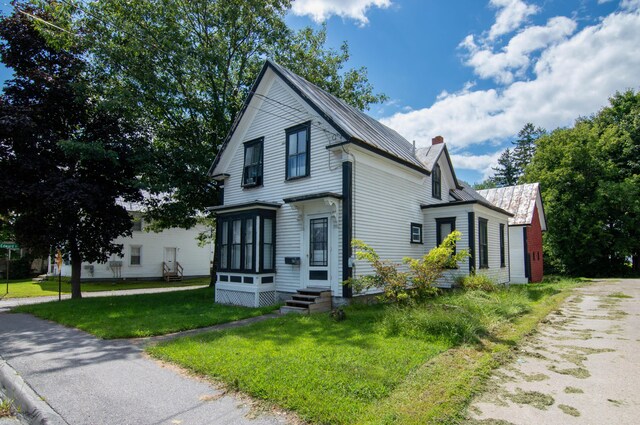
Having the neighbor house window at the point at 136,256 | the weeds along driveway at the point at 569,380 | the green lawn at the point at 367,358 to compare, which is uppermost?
the neighbor house window at the point at 136,256

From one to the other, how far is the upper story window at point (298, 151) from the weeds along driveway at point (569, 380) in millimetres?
8628

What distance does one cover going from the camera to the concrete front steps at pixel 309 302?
36.5ft

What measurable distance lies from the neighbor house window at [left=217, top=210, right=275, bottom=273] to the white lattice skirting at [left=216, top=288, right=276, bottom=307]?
80 centimetres

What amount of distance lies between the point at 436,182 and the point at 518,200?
10.9 metres

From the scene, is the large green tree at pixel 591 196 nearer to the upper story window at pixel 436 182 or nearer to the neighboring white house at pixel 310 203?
the neighboring white house at pixel 310 203

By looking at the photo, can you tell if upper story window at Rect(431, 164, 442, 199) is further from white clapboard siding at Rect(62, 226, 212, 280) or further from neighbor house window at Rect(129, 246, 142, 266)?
neighbor house window at Rect(129, 246, 142, 266)

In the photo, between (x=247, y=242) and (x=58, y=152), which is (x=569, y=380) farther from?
(x=58, y=152)

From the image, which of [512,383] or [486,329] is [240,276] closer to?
[486,329]

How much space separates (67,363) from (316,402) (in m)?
4.91

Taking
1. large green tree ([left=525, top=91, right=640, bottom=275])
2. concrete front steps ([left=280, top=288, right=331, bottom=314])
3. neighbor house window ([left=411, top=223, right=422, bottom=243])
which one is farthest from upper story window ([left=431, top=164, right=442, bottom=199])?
large green tree ([left=525, top=91, right=640, bottom=275])

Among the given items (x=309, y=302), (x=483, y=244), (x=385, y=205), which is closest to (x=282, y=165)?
(x=385, y=205)

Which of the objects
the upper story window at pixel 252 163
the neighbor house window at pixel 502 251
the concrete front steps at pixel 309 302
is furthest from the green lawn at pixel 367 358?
the neighbor house window at pixel 502 251

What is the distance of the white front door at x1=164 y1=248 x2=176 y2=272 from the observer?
29750 mm

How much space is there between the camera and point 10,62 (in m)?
15.0
